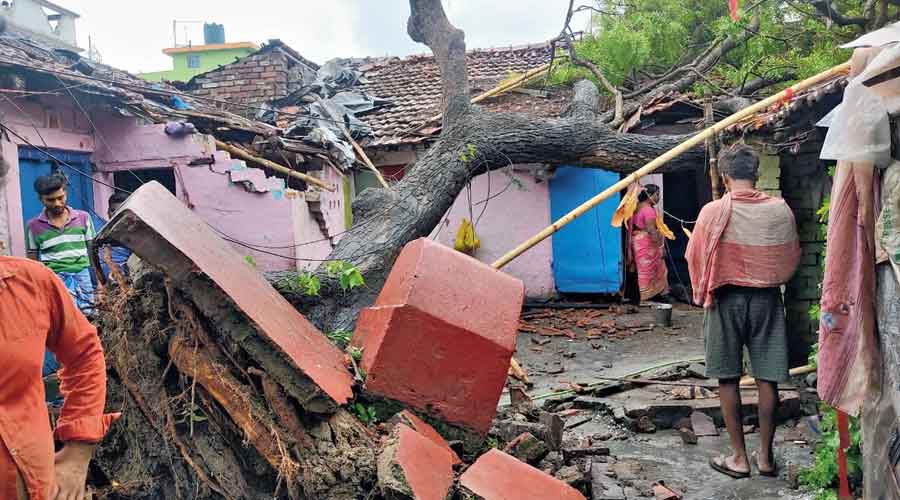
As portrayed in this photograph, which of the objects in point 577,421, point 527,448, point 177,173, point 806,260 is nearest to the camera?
point 527,448

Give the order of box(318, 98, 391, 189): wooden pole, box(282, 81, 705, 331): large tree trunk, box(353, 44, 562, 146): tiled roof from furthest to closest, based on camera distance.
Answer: box(353, 44, 562, 146): tiled roof < box(318, 98, 391, 189): wooden pole < box(282, 81, 705, 331): large tree trunk

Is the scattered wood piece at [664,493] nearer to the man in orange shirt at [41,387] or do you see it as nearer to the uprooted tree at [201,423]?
the uprooted tree at [201,423]

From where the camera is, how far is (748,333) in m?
4.46

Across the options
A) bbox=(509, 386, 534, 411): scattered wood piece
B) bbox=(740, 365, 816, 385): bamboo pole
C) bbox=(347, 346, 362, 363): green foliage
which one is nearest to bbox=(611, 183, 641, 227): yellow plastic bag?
bbox=(740, 365, 816, 385): bamboo pole

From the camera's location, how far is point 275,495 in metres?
3.25

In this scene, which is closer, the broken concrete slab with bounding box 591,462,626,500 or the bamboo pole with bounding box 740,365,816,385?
the broken concrete slab with bounding box 591,462,626,500

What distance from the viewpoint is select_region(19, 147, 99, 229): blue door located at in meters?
7.65

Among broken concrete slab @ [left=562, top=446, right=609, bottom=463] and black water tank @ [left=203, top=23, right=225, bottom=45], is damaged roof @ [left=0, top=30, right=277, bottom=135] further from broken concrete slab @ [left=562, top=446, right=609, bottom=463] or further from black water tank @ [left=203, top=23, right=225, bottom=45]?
black water tank @ [left=203, top=23, right=225, bottom=45]

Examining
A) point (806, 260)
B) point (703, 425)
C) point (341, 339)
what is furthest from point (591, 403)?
point (341, 339)

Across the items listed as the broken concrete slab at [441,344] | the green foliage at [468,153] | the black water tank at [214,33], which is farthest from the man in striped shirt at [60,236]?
the black water tank at [214,33]

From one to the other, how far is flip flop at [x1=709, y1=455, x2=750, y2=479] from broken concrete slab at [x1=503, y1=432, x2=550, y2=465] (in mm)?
1228

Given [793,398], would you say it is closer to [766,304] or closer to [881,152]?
[766,304]

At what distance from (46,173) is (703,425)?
7.25 m

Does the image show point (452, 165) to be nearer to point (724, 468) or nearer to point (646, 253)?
point (724, 468)
